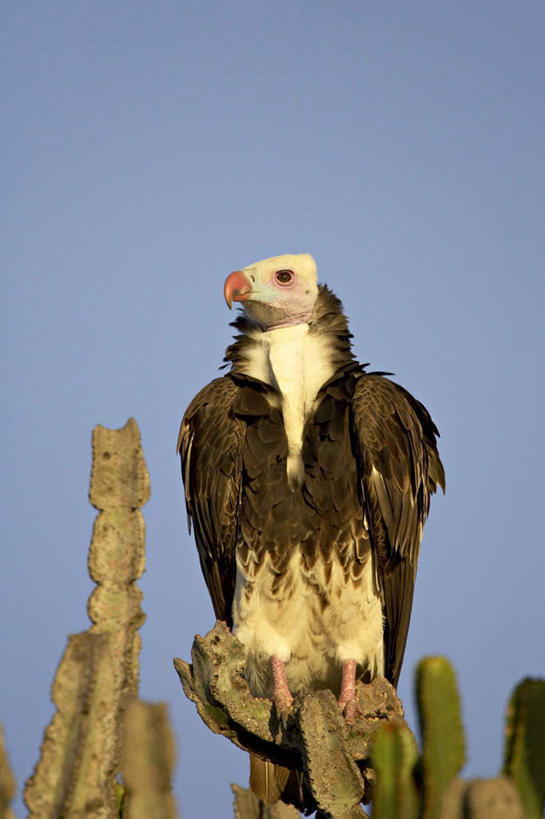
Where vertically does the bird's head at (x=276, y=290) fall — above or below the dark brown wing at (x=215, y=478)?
above

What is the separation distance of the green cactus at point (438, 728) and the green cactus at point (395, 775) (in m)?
0.08

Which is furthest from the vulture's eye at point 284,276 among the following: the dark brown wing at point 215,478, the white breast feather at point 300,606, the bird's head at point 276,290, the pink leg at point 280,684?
the pink leg at point 280,684

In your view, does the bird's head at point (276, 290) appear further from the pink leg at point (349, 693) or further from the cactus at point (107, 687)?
the cactus at point (107, 687)

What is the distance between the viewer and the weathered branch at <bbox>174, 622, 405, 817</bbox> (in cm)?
437

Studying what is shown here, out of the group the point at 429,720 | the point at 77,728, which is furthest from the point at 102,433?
the point at 429,720

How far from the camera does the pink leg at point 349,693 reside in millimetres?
5855

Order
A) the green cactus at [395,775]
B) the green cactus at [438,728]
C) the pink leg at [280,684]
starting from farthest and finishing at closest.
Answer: the pink leg at [280,684] → the green cactus at [395,775] → the green cactus at [438,728]

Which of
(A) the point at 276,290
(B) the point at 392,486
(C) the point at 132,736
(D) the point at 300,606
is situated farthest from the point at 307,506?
(C) the point at 132,736

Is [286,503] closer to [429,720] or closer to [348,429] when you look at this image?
[348,429]

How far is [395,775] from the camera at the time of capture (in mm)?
3545

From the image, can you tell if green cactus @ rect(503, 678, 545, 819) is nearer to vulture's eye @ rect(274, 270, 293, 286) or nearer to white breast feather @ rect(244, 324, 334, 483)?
white breast feather @ rect(244, 324, 334, 483)

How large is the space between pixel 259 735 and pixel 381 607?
5.15 ft

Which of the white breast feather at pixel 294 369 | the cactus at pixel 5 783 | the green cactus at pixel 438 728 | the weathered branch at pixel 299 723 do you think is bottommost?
the cactus at pixel 5 783

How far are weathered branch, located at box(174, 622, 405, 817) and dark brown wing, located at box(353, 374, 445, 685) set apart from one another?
82 cm
